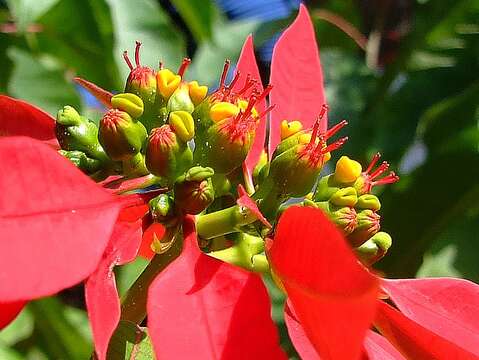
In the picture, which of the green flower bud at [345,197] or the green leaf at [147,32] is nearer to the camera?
the green flower bud at [345,197]

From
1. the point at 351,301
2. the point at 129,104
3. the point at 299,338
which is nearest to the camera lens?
the point at 351,301

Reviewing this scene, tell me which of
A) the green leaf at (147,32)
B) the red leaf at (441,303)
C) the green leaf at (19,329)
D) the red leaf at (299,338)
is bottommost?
the green leaf at (19,329)

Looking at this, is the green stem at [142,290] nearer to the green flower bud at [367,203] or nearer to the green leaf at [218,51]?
the green flower bud at [367,203]

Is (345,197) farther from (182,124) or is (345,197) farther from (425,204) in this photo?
(425,204)

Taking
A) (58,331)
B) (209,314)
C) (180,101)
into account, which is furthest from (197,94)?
(58,331)

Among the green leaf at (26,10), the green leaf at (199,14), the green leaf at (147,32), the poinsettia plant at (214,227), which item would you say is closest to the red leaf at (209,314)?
the poinsettia plant at (214,227)

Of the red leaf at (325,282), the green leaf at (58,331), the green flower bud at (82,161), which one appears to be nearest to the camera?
the red leaf at (325,282)

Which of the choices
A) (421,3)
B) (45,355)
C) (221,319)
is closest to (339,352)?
(221,319)

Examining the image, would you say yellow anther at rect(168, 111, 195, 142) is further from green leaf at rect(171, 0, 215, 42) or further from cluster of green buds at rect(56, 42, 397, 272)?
green leaf at rect(171, 0, 215, 42)
